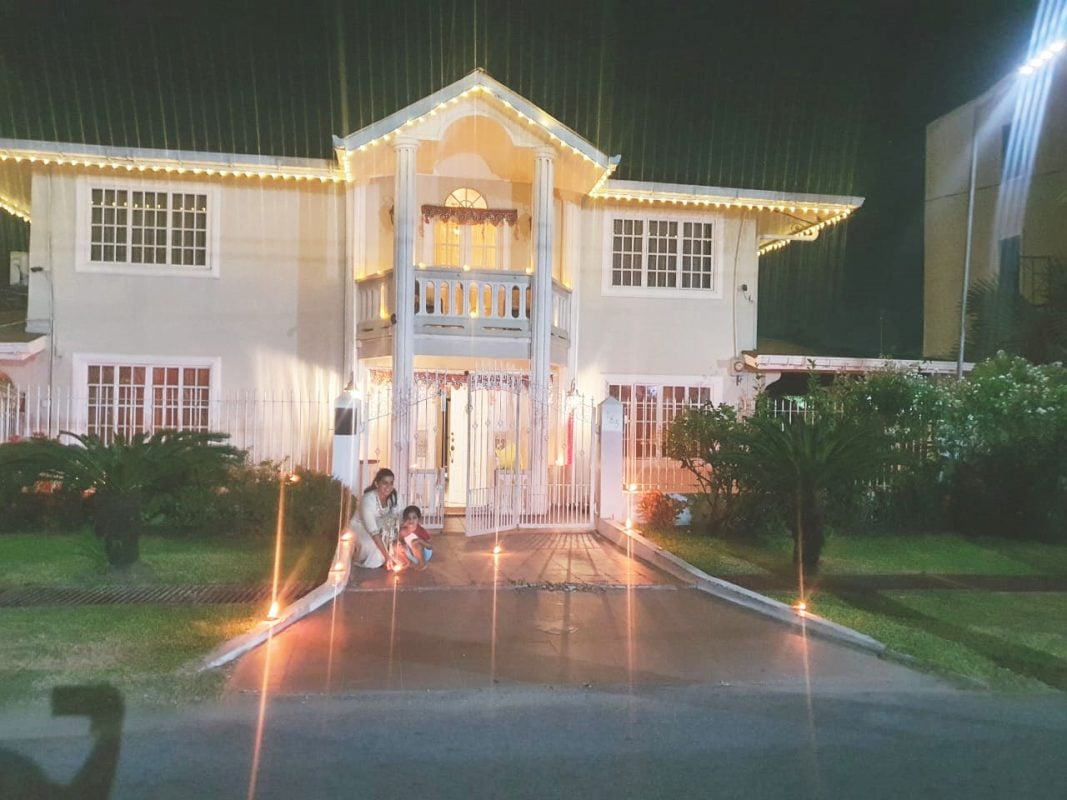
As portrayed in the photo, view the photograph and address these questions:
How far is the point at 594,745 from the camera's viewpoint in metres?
5.23

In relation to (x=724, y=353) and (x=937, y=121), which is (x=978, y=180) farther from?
(x=724, y=353)

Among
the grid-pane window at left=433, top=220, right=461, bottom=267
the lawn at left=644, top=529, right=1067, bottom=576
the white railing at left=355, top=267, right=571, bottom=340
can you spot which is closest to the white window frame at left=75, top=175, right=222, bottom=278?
the white railing at left=355, top=267, right=571, bottom=340

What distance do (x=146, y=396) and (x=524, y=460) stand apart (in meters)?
6.02

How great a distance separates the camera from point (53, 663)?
6430 millimetres

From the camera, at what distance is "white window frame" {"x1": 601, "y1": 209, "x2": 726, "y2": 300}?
15.7 meters

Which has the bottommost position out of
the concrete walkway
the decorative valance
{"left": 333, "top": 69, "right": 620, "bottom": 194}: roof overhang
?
the concrete walkway

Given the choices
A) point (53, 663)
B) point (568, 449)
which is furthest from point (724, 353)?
point (53, 663)

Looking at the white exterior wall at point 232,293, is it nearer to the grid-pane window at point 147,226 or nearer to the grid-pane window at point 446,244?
the grid-pane window at point 147,226

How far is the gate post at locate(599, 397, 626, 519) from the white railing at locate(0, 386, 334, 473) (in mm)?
4188

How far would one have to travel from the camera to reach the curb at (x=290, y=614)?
21.6 feet

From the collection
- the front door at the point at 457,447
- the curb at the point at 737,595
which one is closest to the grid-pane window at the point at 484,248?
the front door at the point at 457,447

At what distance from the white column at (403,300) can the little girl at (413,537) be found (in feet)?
10.7

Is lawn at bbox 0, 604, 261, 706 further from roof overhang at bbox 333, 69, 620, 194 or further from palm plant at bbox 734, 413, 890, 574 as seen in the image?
roof overhang at bbox 333, 69, 620, 194

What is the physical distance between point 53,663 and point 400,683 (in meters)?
2.43
